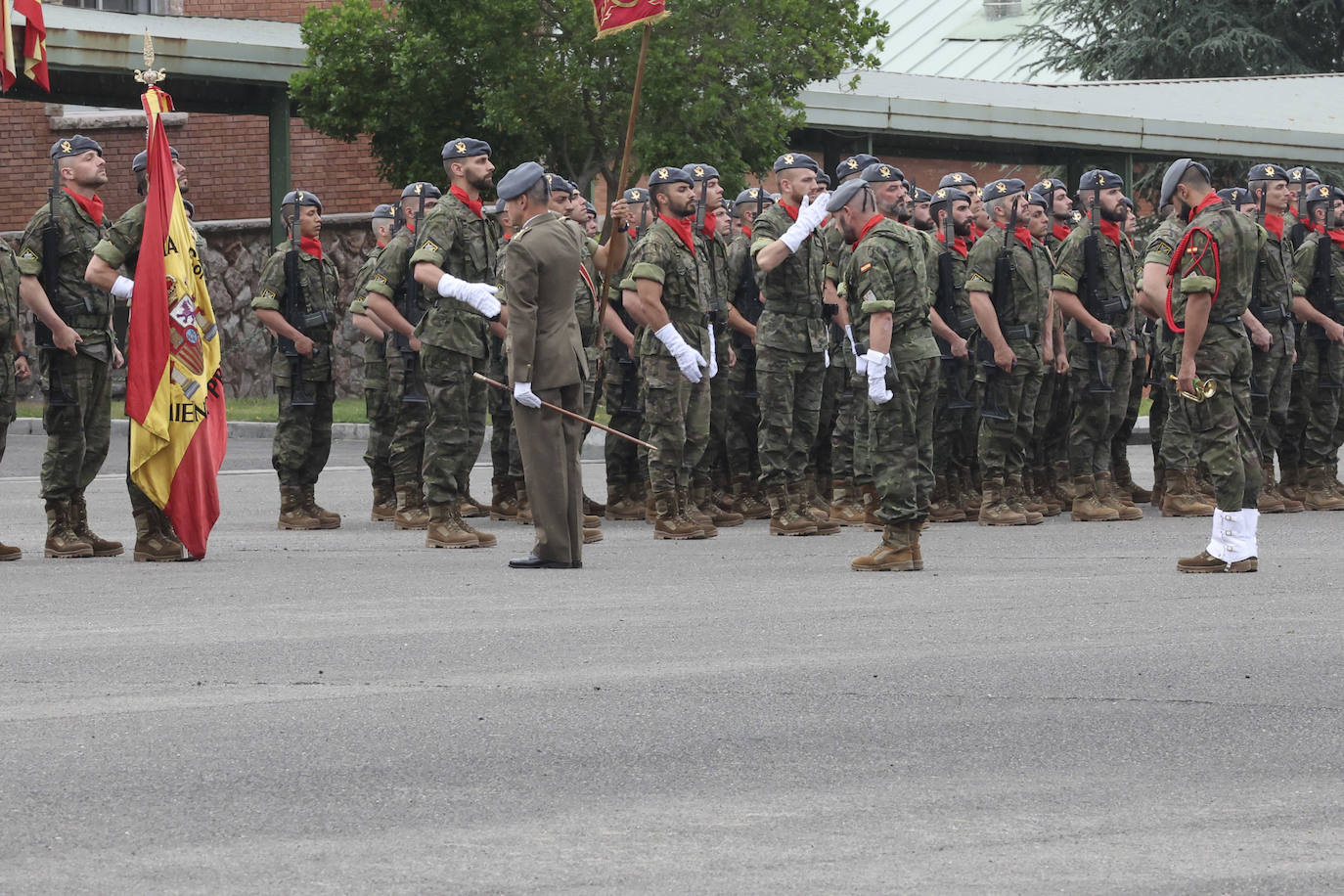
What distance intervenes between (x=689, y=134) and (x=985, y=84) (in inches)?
590

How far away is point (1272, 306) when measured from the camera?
14133mm

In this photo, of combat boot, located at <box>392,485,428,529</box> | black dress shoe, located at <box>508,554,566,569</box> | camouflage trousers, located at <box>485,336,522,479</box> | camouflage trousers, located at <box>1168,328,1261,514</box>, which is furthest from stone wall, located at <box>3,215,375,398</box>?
camouflage trousers, located at <box>1168,328,1261,514</box>

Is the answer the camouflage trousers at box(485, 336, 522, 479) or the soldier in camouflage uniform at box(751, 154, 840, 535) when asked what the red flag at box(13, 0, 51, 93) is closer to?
the camouflage trousers at box(485, 336, 522, 479)

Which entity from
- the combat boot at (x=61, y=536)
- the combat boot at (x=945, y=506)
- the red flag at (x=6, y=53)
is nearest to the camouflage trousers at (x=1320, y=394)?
the combat boot at (x=945, y=506)

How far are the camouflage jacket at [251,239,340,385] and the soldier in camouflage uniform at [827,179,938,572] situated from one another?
4275 mm

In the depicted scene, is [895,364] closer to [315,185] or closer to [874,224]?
[874,224]

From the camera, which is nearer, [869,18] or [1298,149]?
[869,18]

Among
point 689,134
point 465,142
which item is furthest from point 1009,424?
point 689,134

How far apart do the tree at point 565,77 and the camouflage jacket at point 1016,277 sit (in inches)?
448

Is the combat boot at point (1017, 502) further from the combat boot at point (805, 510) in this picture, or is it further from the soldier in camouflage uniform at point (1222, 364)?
the soldier in camouflage uniform at point (1222, 364)

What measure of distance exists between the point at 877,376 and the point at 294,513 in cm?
478

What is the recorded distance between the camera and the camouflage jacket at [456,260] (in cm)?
1210

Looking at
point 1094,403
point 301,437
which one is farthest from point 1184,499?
point 301,437

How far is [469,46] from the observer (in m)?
25.8
